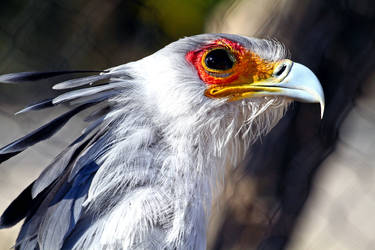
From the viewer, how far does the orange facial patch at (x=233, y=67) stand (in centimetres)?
148

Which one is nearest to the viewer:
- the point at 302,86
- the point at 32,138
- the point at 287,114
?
the point at 32,138

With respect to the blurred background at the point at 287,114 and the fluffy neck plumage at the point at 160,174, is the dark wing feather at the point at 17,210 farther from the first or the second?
the blurred background at the point at 287,114

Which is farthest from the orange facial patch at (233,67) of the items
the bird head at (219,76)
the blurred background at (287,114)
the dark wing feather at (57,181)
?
the blurred background at (287,114)

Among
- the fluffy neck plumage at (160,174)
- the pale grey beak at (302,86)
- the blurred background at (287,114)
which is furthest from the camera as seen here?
the blurred background at (287,114)

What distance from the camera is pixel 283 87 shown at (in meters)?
1.49

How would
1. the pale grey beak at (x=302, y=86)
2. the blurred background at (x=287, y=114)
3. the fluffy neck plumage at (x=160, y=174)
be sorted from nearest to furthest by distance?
the fluffy neck plumage at (x=160, y=174) → the pale grey beak at (x=302, y=86) → the blurred background at (x=287, y=114)

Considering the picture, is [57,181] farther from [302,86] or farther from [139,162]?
[302,86]

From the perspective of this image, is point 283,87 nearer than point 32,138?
No

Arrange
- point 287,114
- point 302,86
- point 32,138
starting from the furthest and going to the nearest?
1. point 287,114
2. point 302,86
3. point 32,138

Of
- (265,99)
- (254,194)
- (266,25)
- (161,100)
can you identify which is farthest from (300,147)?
(161,100)

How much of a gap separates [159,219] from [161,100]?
302 mm

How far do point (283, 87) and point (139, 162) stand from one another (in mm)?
420

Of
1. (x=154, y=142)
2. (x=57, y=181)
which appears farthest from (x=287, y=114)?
(x=57, y=181)

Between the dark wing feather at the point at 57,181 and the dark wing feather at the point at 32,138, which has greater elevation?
the dark wing feather at the point at 32,138
